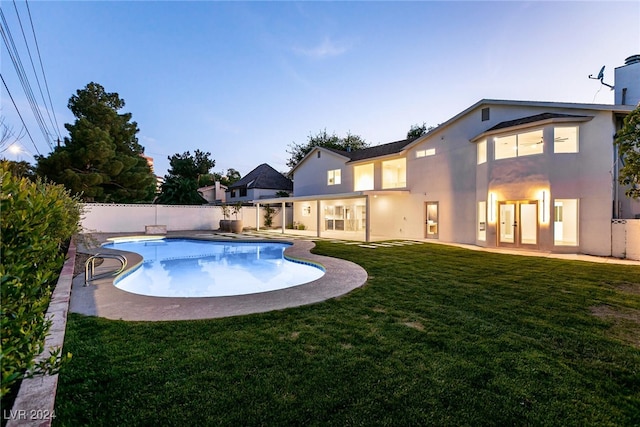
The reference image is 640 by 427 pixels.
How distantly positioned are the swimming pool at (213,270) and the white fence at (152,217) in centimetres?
602

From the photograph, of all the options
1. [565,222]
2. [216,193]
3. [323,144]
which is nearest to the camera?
[565,222]

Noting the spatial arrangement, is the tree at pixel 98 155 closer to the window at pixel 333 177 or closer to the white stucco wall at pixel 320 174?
the white stucco wall at pixel 320 174

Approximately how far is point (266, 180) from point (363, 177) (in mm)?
15300

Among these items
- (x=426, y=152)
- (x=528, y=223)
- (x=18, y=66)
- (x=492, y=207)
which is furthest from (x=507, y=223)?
(x=18, y=66)

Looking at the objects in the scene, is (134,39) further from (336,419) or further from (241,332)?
(336,419)

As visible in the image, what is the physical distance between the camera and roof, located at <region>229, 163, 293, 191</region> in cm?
A: 3362

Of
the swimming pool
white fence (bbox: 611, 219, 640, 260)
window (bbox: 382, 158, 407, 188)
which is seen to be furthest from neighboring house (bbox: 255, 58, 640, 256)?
the swimming pool

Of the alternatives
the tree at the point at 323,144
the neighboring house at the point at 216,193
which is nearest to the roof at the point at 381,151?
the tree at the point at 323,144

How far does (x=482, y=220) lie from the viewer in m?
15.1

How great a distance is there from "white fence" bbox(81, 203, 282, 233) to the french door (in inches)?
752

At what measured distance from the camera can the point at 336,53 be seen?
21.1 metres

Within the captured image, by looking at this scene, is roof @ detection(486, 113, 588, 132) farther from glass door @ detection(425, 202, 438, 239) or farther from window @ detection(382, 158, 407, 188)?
window @ detection(382, 158, 407, 188)

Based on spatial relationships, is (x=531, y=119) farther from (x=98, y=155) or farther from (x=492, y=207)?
(x=98, y=155)

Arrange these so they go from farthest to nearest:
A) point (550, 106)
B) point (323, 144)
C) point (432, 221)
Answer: point (323, 144)
point (432, 221)
point (550, 106)
